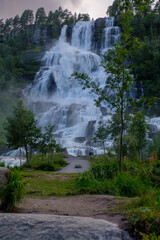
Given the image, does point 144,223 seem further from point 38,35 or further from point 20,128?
point 38,35

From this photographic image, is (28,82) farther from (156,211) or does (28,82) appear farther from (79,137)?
(156,211)

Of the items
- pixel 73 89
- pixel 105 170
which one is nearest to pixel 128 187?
pixel 105 170

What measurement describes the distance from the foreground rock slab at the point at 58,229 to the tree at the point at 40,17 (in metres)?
130

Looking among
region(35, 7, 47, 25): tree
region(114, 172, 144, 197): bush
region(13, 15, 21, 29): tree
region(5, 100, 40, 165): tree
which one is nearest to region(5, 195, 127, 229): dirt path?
region(114, 172, 144, 197): bush

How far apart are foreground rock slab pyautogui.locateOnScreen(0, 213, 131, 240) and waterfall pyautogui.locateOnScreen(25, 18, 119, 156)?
37.0 metres

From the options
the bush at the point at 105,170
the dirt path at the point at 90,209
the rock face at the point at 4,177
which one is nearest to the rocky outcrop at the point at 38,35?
the bush at the point at 105,170

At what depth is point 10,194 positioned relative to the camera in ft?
18.3

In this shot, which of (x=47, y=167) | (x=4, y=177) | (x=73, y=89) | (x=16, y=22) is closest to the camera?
(x=4, y=177)

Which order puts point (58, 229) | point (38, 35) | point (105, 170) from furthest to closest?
point (38, 35) → point (105, 170) → point (58, 229)

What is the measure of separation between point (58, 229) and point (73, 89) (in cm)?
6613

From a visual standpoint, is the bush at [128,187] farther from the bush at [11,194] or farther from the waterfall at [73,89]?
the waterfall at [73,89]

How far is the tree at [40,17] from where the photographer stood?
120 m

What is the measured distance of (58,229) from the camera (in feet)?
11.5

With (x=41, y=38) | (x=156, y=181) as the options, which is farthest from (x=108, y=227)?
(x=41, y=38)
